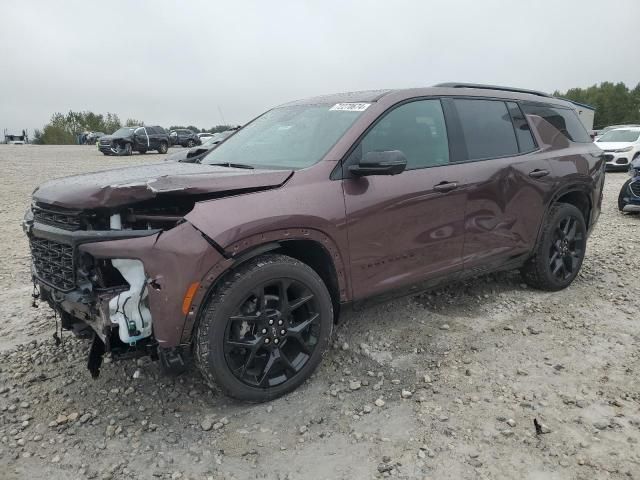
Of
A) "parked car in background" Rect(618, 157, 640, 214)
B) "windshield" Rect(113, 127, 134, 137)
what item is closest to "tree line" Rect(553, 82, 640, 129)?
"windshield" Rect(113, 127, 134, 137)

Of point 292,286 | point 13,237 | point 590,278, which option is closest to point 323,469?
point 292,286

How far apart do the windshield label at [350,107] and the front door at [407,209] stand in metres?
0.16

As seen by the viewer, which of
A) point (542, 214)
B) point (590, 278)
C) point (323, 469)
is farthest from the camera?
point (590, 278)

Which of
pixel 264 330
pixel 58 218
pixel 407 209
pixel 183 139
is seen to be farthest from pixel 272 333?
pixel 183 139

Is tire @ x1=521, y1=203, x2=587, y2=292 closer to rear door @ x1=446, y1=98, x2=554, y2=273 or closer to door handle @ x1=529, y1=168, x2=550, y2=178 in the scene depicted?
rear door @ x1=446, y1=98, x2=554, y2=273

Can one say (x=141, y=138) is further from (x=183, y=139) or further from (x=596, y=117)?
(x=596, y=117)

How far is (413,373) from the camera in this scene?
3.23 meters

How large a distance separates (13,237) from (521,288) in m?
6.56

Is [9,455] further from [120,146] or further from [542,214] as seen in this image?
[120,146]

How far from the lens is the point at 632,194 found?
346 inches

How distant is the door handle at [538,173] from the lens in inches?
163

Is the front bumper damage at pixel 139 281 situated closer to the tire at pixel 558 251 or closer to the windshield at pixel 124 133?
the tire at pixel 558 251

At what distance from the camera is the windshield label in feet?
11.1

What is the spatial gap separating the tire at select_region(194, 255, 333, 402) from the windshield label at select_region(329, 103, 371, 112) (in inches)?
46.5
